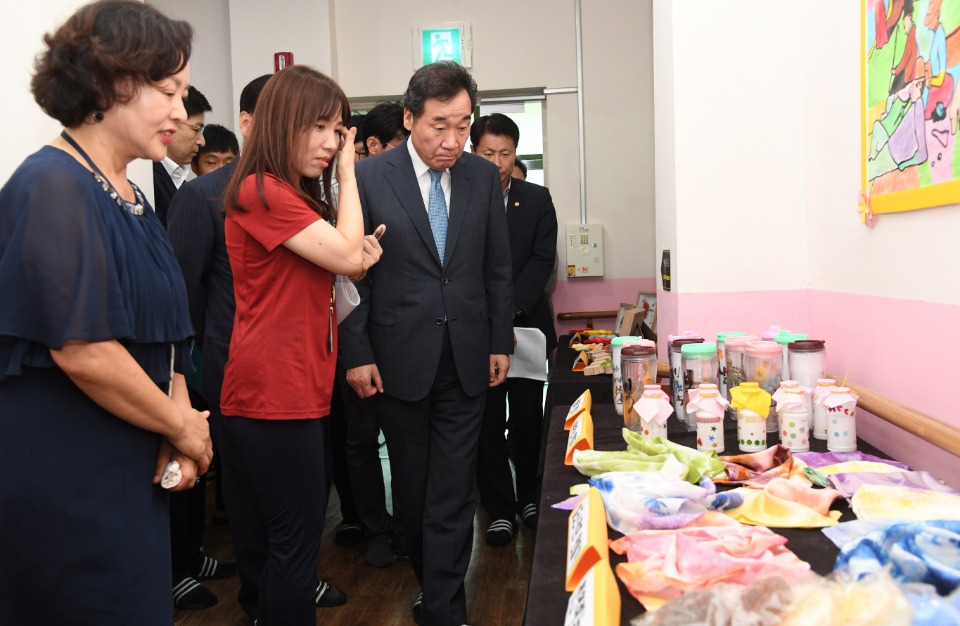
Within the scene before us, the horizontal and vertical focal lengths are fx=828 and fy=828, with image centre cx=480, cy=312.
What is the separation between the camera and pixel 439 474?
96.9 inches

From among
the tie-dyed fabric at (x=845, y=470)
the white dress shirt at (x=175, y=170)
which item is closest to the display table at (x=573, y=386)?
the tie-dyed fabric at (x=845, y=470)

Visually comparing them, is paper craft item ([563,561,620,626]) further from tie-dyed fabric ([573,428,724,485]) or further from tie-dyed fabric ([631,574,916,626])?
tie-dyed fabric ([573,428,724,485])

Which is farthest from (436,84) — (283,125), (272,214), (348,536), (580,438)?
(348,536)

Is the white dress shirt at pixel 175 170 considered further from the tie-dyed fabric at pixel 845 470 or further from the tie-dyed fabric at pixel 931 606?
the tie-dyed fabric at pixel 931 606

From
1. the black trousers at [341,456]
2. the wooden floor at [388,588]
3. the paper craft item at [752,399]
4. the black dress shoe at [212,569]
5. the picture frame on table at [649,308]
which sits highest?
the picture frame on table at [649,308]

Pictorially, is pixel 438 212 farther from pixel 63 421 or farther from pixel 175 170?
→ pixel 63 421

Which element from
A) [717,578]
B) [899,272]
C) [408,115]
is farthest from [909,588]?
[408,115]

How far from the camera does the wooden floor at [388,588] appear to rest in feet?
8.79

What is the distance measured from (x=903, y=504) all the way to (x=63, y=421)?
4.40 ft

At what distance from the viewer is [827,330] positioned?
2.33 m

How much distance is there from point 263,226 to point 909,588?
1391mm

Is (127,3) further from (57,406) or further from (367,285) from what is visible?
(367,285)

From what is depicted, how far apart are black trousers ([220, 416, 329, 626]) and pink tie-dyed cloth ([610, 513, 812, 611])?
34.8 inches

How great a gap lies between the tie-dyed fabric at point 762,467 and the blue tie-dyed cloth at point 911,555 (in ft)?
1.19
